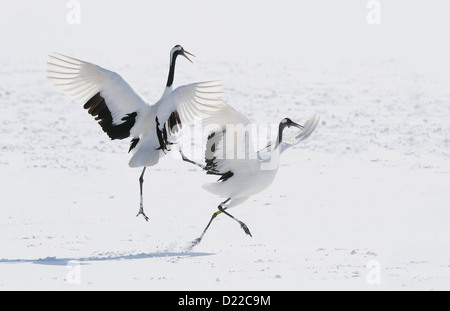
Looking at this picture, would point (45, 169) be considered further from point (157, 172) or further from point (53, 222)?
point (53, 222)

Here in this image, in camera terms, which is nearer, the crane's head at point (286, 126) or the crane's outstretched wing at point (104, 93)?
the crane's outstretched wing at point (104, 93)

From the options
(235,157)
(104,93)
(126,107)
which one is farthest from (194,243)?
(104,93)

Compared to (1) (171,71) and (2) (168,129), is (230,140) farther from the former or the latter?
(1) (171,71)

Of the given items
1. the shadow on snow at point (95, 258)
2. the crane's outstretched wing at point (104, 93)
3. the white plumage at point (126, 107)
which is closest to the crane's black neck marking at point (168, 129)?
the white plumage at point (126, 107)

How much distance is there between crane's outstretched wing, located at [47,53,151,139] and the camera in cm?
831

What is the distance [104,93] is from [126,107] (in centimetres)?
24

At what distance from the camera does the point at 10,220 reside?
9.59 metres

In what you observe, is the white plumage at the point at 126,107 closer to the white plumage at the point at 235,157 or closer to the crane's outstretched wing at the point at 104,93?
the crane's outstretched wing at the point at 104,93

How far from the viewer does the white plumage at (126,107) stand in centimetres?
814

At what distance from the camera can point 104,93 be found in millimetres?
Result: 8383

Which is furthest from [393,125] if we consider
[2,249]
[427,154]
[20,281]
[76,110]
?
[20,281]

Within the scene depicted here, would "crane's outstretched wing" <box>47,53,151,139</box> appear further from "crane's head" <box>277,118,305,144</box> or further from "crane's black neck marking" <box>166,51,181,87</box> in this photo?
"crane's head" <box>277,118,305,144</box>

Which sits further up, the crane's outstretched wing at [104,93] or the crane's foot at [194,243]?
the crane's outstretched wing at [104,93]

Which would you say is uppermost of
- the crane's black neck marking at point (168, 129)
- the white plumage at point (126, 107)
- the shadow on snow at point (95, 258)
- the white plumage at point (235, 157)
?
the white plumage at point (126, 107)
